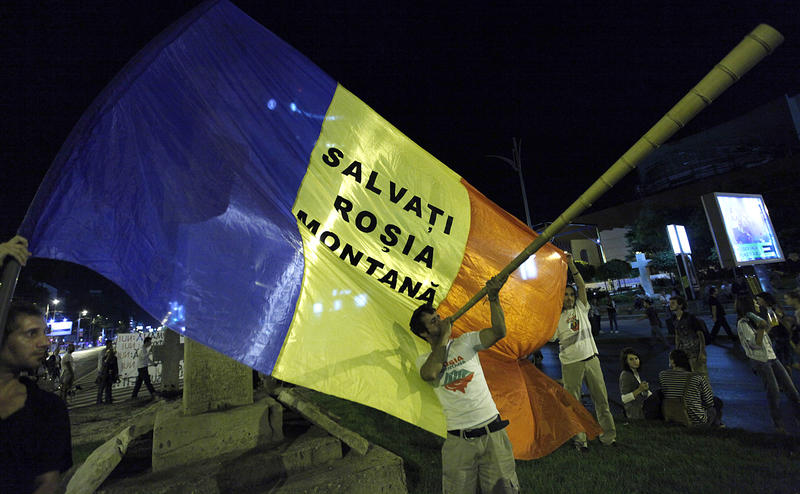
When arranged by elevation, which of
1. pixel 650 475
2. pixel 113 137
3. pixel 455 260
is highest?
pixel 113 137

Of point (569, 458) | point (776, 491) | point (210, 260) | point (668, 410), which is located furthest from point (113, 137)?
point (668, 410)

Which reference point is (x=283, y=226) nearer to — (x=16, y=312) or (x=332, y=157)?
(x=332, y=157)

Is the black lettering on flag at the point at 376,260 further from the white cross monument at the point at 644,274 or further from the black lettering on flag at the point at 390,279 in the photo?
the white cross monument at the point at 644,274

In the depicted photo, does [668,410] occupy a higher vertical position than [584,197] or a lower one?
lower

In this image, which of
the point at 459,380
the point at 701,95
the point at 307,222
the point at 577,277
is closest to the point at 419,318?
the point at 459,380

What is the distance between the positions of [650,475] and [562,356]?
177 cm

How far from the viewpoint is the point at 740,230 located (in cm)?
1035

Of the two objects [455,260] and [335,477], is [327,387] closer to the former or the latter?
[455,260]

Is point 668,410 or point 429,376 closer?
point 429,376

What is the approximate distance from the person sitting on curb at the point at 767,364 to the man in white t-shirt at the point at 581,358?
2.07m

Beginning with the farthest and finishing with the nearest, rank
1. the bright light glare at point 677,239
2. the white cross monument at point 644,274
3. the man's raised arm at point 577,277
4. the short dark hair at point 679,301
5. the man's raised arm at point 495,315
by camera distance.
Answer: the white cross monument at point 644,274 < the bright light glare at point 677,239 < the short dark hair at point 679,301 < the man's raised arm at point 577,277 < the man's raised arm at point 495,315

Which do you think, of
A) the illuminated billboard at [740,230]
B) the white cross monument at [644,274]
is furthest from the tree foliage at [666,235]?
the illuminated billboard at [740,230]

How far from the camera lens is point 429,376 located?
2.72m

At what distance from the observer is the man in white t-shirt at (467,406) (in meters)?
2.65
